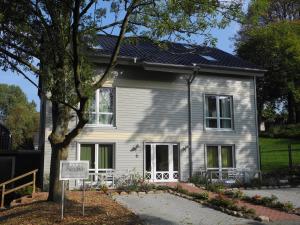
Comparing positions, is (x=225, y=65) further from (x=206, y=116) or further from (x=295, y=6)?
(x=295, y=6)

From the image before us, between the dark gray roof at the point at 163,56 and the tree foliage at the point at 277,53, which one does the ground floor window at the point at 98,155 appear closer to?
the dark gray roof at the point at 163,56

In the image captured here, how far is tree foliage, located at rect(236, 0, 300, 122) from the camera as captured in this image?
3438cm

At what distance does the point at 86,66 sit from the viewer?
14.1m

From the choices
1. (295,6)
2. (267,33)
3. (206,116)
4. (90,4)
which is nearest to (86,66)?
(90,4)

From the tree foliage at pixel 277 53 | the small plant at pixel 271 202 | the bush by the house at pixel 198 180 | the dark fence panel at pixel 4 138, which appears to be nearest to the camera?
the small plant at pixel 271 202

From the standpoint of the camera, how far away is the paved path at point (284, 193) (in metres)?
17.5

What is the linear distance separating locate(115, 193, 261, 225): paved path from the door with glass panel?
388 cm

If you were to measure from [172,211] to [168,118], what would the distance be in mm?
8813

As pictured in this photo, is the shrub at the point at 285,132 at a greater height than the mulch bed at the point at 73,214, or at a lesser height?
greater

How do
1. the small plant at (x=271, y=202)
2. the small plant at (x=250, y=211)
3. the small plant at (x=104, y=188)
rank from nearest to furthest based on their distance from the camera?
the small plant at (x=250, y=211)
the small plant at (x=271, y=202)
the small plant at (x=104, y=188)

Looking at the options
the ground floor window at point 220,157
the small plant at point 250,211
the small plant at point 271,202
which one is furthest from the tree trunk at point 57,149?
the ground floor window at point 220,157

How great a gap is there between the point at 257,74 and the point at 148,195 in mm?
10782

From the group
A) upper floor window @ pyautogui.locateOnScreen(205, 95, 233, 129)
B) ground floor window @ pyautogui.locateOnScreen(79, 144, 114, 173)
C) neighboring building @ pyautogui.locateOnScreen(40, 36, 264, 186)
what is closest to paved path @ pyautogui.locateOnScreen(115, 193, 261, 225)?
ground floor window @ pyautogui.locateOnScreen(79, 144, 114, 173)

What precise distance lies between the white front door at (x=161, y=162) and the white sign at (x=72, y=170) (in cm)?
903
